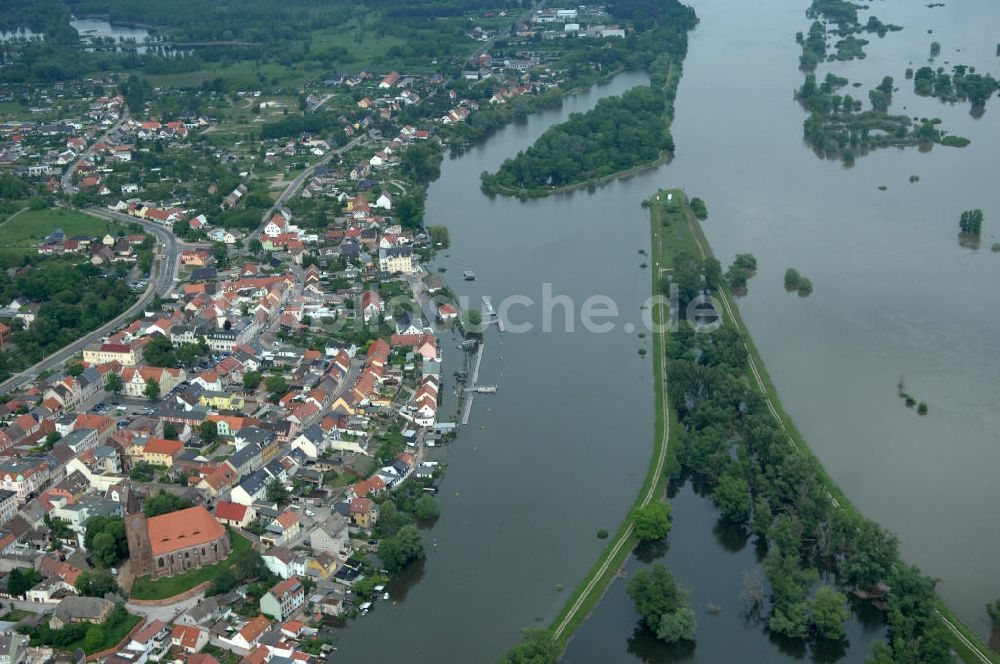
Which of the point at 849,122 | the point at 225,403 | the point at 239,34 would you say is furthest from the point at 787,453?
the point at 239,34

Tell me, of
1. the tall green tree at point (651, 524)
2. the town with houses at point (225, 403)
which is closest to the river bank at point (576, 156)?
the town with houses at point (225, 403)

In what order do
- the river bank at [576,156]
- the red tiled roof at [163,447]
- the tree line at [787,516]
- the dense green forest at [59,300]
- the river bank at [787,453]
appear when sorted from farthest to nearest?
the river bank at [576,156] < the dense green forest at [59,300] < the red tiled roof at [163,447] < the tree line at [787,516] < the river bank at [787,453]

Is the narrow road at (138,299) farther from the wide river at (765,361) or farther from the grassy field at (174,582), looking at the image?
the grassy field at (174,582)

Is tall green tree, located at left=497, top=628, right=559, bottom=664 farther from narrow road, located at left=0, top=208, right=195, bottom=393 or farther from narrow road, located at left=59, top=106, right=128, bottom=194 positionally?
narrow road, located at left=59, top=106, right=128, bottom=194

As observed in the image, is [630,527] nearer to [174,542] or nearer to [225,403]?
[174,542]

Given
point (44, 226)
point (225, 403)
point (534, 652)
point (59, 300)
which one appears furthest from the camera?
point (44, 226)

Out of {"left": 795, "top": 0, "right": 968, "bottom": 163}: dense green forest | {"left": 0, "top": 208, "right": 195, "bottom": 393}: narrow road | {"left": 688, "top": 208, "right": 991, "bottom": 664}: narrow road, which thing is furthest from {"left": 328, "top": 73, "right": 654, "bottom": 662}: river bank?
{"left": 795, "top": 0, "right": 968, "bottom": 163}: dense green forest
